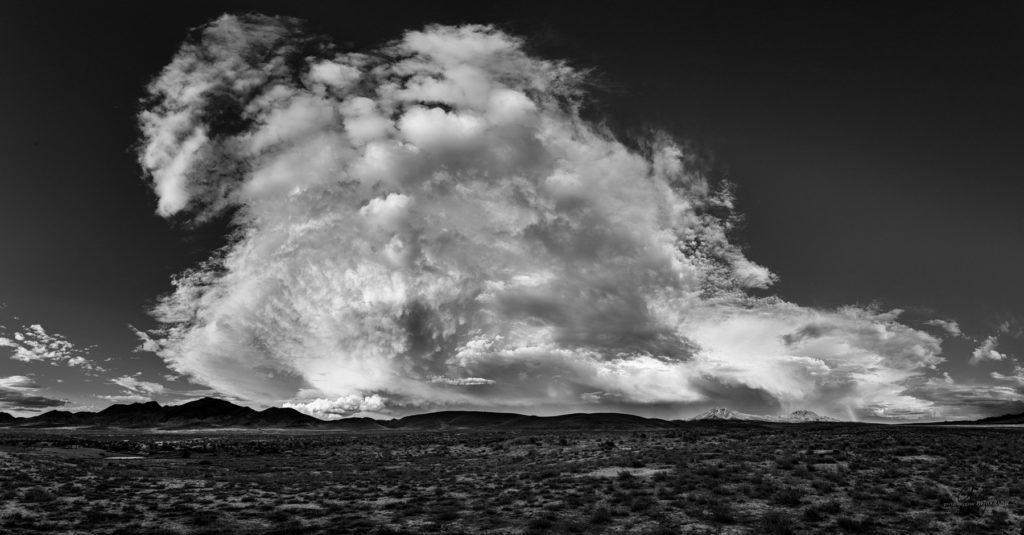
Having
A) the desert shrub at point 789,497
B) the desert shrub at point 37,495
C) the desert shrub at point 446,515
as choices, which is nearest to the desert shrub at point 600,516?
the desert shrub at point 446,515

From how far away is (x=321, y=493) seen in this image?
25.8 metres

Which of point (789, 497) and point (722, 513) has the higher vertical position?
point (789, 497)

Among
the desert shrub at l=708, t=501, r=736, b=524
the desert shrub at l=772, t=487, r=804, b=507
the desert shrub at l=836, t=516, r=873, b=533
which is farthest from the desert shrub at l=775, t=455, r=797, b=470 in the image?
the desert shrub at l=836, t=516, r=873, b=533

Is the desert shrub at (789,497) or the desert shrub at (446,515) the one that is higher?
the desert shrub at (789,497)

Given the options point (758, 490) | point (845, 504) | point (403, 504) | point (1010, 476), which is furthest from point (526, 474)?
point (1010, 476)

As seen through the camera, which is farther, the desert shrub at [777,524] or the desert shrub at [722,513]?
the desert shrub at [722,513]

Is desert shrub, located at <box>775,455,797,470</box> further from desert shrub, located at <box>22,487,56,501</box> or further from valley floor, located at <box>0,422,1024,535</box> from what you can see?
desert shrub, located at <box>22,487,56,501</box>

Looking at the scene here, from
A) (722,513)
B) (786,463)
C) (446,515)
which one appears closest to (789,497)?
(722,513)

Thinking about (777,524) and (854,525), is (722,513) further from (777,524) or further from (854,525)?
(854,525)

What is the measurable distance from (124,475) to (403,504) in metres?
22.4

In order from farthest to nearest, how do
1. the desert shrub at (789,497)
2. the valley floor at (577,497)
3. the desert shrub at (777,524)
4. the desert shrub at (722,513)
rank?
the desert shrub at (789,497) → the desert shrub at (722,513) → the valley floor at (577,497) → the desert shrub at (777,524)

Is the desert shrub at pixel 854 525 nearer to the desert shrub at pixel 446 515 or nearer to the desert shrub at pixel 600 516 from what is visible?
the desert shrub at pixel 600 516

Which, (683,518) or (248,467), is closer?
(683,518)

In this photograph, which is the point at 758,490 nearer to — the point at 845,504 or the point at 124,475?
the point at 845,504
